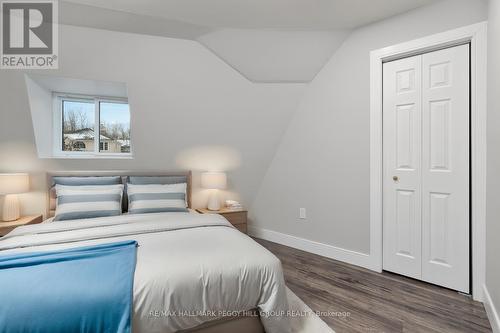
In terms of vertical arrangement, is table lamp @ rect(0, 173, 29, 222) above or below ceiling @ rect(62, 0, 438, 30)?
below

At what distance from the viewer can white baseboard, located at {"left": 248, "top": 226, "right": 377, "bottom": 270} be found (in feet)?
9.46

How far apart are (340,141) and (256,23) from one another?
4.87 ft

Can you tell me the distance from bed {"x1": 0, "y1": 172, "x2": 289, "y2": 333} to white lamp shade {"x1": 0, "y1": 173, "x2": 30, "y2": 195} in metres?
0.86

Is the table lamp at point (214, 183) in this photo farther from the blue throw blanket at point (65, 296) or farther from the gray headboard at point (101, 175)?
the blue throw blanket at point (65, 296)

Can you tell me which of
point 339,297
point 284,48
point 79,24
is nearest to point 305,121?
point 284,48

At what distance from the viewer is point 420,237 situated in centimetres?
252

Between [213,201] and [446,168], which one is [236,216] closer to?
[213,201]

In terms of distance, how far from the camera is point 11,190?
109 inches

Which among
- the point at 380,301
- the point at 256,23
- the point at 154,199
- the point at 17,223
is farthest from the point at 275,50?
the point at 17,223

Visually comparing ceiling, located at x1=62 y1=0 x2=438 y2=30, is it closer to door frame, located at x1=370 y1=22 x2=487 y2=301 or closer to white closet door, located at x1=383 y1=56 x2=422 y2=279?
door frame, located at x1=370 y1=22 x2=487 y2=301

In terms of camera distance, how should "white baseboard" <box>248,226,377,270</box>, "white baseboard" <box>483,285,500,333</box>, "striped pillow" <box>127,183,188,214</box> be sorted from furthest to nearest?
1. "striped pillow" <box>127,183,188,214</box>
2. "white baseboard" <box>248,226,377,270</box>
3. "white baseboard" <box>483,285,500,333</box>

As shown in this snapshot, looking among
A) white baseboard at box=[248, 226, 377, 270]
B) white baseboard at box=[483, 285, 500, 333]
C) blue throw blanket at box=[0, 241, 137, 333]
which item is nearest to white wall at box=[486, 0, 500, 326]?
white baseboard at box=[483, 285, 500, 333]

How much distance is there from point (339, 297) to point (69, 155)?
3263 millimetres

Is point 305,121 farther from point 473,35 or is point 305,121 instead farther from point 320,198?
point 473,35
